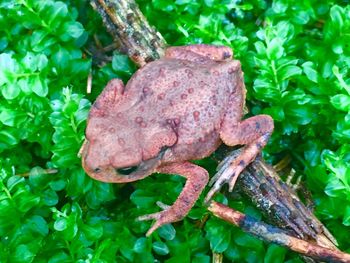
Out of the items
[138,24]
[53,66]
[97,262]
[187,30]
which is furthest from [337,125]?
[53,66]

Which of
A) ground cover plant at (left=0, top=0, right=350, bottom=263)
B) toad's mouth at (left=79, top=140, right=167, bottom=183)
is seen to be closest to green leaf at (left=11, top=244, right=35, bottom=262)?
ground cover plant at (left=0, top=0, right=350, bottom=263)

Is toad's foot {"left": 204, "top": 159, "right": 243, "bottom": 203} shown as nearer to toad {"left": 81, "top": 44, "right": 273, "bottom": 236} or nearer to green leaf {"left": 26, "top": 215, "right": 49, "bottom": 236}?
toad {"left": 81, "top": 44, "right": 273, "bottom": 236}

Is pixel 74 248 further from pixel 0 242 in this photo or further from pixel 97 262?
pixel 0 242

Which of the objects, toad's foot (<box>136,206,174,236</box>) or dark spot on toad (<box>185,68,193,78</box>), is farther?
dark spot on toad (<box>185,68,193,78</box>)

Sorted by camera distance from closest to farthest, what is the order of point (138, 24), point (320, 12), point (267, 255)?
point (267, 255)
point (138, 24)
point (320, 12)

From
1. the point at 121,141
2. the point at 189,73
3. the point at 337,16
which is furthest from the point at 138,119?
the point at 337,16

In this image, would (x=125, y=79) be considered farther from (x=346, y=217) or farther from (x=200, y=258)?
(x=346, y=217)

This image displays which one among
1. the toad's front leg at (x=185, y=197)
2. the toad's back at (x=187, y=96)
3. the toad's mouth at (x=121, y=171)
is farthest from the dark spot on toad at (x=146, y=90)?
the toad's front leg at (x=185, y=197)
